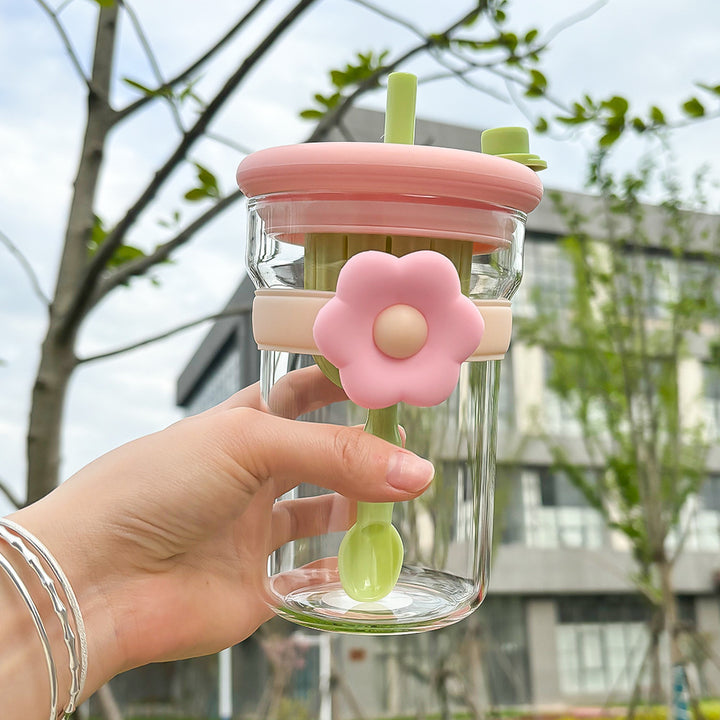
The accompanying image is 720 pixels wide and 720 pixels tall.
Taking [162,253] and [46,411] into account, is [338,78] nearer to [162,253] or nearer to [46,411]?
[162,253]

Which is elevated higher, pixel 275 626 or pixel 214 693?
pixel 275 626

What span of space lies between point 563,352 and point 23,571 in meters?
2.37

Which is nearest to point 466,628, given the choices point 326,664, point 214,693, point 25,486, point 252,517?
point 326,664

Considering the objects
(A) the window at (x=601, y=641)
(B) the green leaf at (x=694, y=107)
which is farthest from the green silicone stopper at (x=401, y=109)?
(A) the window at (x=601, y=641)

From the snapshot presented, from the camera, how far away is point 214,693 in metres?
2.48

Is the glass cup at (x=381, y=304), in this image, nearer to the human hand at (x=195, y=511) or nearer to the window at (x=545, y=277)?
the human hand at (x=195, y=511)

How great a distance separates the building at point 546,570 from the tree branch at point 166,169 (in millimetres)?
1765

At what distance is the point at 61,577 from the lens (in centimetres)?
49

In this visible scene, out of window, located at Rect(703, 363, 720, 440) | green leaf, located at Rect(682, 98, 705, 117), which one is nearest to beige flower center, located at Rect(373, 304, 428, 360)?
green leaf, located at Rect(682, 98, 705, 117)

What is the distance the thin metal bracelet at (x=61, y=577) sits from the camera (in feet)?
1.58

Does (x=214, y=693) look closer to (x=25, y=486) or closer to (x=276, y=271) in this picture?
(x=25, y=486)

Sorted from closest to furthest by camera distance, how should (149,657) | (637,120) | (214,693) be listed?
(149,657), (637,120), (214,693)

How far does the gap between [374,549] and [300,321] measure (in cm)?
15

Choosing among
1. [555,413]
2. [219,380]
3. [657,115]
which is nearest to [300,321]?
[657,115]
